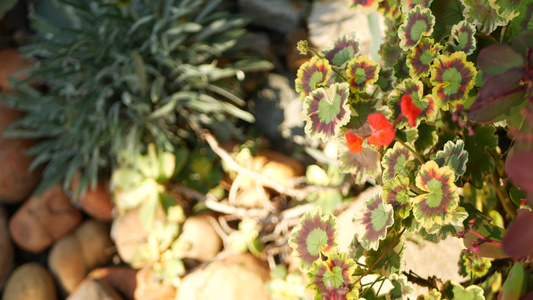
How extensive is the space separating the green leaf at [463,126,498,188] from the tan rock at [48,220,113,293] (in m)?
1.54

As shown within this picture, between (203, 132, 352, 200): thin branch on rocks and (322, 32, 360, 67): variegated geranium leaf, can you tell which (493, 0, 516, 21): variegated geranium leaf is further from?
(203, 132, 352, 200): thin branch on rocks

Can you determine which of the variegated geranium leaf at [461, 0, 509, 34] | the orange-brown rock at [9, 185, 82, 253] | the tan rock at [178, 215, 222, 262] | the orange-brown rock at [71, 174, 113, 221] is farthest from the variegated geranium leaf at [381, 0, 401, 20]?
the orange-brown rock at [9, 185, 82, 253]

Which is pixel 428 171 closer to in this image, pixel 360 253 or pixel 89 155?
pixel 360 253

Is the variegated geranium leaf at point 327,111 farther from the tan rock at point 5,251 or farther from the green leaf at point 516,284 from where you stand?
the tan rock at point 5,251

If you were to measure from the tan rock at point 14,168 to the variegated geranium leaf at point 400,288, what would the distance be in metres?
1.80

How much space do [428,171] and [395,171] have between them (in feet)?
0.23

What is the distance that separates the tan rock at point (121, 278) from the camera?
1735 mm

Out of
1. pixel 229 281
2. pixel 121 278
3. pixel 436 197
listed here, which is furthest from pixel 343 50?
pixel 121 278

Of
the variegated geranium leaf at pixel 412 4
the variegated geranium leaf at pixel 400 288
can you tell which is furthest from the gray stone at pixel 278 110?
the variegated geranium leaf at pixel 400 288

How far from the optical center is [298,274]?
1.50 m

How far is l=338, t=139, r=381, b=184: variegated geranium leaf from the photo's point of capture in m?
0.84

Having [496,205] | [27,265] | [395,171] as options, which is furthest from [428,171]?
[27,265]

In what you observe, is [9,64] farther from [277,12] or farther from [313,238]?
[313,238]

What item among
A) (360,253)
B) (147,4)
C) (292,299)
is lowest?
(292,299)
